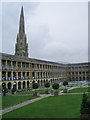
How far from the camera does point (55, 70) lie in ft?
318

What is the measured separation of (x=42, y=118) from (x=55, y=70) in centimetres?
7884

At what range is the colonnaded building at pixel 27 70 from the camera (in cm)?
5634

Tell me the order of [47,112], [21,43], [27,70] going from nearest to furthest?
[47,112] < [27,70] < [21,43]

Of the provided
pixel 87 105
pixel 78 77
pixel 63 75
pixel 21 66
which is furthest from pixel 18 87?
pixel 78 77

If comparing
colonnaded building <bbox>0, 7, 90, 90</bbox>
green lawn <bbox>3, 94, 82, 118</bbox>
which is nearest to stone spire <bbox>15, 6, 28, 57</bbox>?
colonnaded building <bbox>0, 7, 90, 90</bbox>

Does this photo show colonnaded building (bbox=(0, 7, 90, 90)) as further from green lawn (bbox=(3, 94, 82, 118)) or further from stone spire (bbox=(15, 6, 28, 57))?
green lawn (bbox=(3, 94, 82, 118))

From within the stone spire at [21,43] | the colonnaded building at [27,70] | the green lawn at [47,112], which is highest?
the stone spire at [21,43]

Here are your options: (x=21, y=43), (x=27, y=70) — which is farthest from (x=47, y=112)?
(x=21, y=43)

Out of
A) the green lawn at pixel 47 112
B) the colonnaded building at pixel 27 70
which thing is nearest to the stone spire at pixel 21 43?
the colonnaded building at pixel 27 70

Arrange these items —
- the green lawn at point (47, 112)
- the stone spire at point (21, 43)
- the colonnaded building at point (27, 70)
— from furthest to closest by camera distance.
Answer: the stone spire at point (21, 43)
the colonnaded building at point (27, 70)
the green lawn at point (47, 112)

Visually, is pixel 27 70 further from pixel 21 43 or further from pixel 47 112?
pixel 21 43

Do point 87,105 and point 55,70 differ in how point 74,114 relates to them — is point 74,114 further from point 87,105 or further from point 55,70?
point 55,70

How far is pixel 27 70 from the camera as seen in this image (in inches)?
2662

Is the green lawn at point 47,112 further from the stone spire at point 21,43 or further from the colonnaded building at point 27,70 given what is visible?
the stone spire at point 21,43
